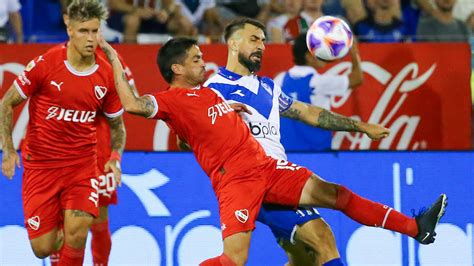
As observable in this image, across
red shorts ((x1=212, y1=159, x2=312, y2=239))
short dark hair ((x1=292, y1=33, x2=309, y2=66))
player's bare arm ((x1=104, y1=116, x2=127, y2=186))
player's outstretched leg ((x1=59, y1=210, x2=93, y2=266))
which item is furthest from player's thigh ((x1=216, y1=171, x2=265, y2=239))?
short dark hair ((x1=292, y1=33, x2=309, y2=66))

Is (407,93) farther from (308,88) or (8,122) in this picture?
(8,122)

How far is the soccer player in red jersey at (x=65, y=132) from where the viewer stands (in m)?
7.76

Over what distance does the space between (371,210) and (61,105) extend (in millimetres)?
2378

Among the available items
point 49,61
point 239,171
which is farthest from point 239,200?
point 49,61

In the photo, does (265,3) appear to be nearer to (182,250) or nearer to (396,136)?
(396,136)

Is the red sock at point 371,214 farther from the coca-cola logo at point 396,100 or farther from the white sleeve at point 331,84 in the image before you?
the coca-cola logo at point 396,100

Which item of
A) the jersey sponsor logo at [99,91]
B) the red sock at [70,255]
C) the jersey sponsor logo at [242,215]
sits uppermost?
the jersey sponsor logo at [99,91]

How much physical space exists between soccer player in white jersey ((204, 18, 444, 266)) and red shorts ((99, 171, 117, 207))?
148cm

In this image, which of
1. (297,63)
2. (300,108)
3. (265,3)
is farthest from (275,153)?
(265,3)

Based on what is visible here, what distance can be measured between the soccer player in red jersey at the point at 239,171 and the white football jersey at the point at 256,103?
0.26 meters

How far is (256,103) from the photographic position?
742cm

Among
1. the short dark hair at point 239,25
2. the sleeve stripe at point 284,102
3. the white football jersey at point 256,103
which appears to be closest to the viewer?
the white football jersey at point 256,103

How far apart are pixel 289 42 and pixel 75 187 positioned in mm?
4491

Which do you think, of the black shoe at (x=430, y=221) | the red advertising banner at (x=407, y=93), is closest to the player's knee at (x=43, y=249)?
the black shoe at (x=430, y=221)
